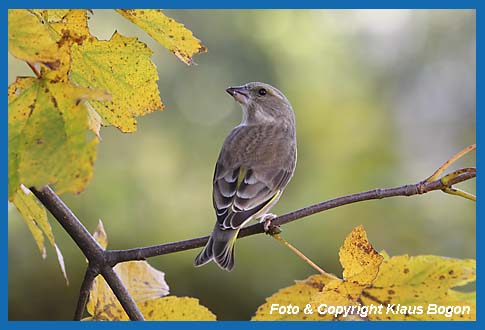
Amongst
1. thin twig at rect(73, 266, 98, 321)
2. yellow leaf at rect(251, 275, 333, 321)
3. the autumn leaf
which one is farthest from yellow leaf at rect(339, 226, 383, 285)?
thin twig at rect(73, 266, 98, 321)

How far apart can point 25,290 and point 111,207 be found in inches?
48.3

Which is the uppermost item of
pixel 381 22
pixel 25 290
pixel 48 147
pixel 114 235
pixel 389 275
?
pixel 381 22

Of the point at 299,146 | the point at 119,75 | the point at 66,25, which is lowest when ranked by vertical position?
the point at 299,146

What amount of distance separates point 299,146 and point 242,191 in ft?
19.5

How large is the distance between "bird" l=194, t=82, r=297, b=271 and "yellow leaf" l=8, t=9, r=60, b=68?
3.17 ft

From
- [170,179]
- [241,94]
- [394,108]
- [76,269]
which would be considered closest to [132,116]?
[241,94]

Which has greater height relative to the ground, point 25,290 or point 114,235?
point 114,235

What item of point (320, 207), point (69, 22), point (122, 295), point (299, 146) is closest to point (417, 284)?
point (320, 207)

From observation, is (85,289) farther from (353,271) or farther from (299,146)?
(299,146)

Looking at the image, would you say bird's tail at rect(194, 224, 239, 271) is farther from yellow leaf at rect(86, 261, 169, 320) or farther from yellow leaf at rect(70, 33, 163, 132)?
yellow leaf at rect(70, 33, 163, 132)

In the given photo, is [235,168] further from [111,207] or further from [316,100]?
[316,100]

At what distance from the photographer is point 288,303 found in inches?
88.5

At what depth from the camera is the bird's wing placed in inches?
121

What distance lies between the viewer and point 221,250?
2910 millimetres
